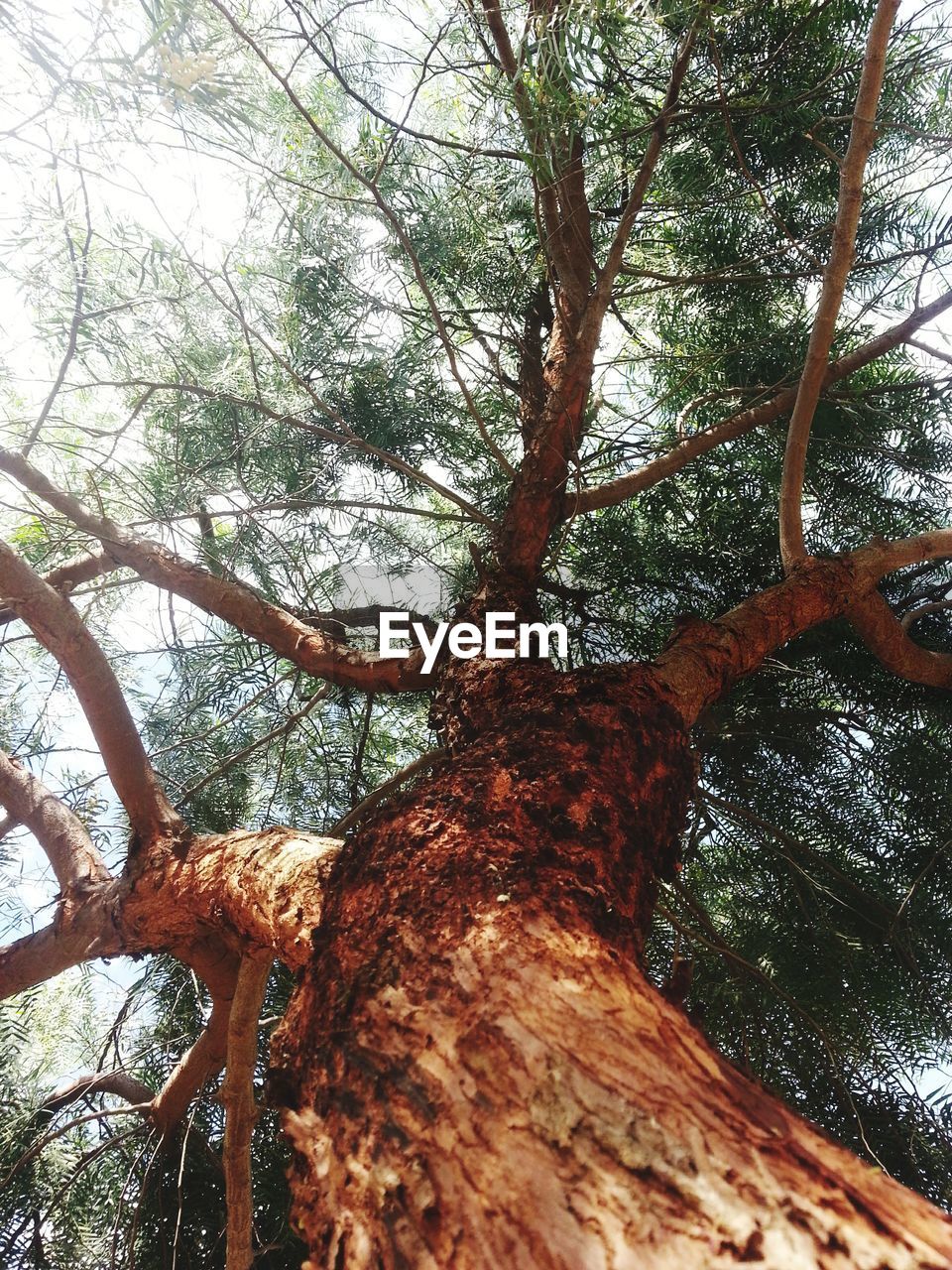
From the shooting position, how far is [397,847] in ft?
1.98

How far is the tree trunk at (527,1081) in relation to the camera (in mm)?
334

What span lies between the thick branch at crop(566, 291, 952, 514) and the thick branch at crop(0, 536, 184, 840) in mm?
518

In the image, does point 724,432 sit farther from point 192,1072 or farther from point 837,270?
point 192,1072

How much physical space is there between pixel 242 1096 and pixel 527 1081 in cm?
58

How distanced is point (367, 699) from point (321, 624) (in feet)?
0.36

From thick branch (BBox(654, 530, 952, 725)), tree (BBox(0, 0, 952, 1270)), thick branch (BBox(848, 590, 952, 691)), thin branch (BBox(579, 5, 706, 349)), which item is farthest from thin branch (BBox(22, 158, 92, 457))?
thick branch (BBox(848, 590, 952, 691))

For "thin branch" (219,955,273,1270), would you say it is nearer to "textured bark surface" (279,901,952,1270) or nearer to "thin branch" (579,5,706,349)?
"textured bark surface" (279,901,952,1270)

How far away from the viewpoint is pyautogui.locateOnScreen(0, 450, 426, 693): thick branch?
3.37 ft

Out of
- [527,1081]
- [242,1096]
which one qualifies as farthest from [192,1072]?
[527,1081]

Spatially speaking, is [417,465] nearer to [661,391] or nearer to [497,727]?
[661,391]

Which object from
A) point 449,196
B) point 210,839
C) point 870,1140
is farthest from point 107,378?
point 870,1140

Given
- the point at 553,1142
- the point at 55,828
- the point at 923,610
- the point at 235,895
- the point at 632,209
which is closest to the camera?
the point at 553,1142

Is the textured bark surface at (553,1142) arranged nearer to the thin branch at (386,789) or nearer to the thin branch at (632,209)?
the thin branch at (386,789)

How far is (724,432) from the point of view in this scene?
3.59 ft
